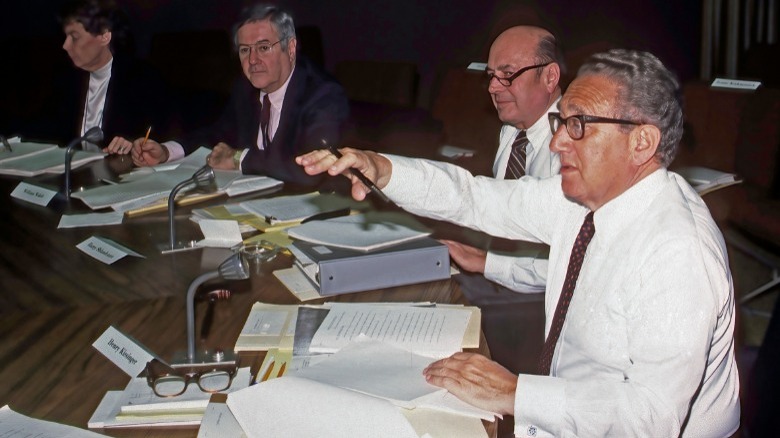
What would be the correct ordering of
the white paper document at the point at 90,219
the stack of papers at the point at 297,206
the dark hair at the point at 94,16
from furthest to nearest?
the dark hair at the point at 94,16, the white paper document at the point at 90,219, the stack of papers at the point at 297,206

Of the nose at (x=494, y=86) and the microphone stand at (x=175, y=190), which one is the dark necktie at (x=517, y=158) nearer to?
the nose at (x=494, y=86)

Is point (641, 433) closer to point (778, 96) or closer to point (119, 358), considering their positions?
point (119, 358)

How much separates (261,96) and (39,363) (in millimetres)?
2046

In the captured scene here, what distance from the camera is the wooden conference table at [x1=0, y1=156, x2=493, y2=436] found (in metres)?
1.69

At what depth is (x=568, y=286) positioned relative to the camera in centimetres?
182

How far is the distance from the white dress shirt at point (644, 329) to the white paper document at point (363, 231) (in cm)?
46

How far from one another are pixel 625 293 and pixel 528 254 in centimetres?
103

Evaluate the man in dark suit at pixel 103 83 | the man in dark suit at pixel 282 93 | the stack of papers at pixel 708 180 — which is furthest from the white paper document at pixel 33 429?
the man in dark suit at pixel 103 83

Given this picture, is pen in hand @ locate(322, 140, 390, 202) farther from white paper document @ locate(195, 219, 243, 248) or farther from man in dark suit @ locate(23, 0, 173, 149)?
man in dark suit @ locate(23, 0, 173, 149)

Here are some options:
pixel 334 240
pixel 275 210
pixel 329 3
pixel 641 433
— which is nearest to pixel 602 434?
pixel 641 433

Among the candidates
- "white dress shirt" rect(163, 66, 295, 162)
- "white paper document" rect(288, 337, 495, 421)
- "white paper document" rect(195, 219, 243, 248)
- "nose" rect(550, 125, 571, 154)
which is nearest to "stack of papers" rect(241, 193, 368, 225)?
"white paper document" rect(195, 219, 243, 248)

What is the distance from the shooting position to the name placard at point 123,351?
173 cm

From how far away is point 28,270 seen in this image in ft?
7.82

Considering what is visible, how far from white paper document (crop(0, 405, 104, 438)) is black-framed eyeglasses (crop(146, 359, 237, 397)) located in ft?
0.52
